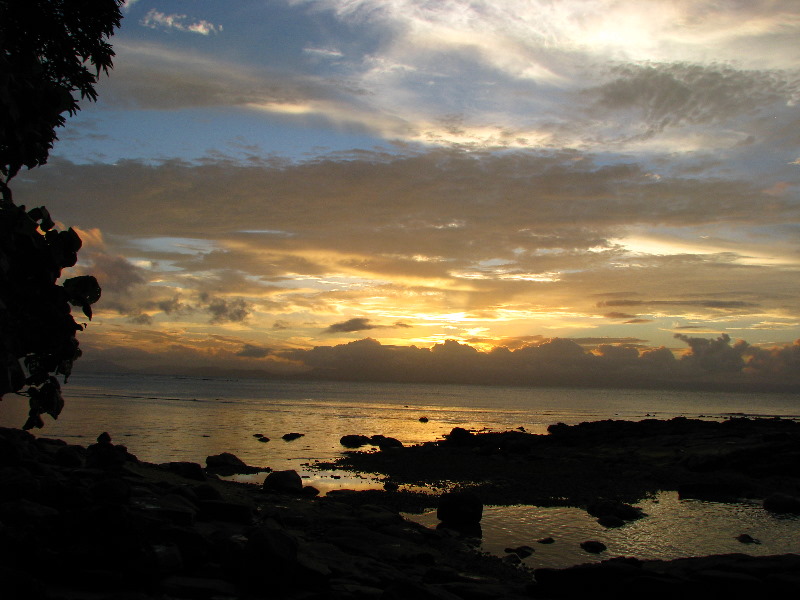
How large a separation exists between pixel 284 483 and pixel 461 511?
760cm

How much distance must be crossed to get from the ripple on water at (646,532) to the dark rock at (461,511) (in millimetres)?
429

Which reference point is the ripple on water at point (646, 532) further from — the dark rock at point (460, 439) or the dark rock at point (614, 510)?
the dark rock at point (460, 439)

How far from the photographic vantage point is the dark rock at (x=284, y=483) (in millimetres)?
22688

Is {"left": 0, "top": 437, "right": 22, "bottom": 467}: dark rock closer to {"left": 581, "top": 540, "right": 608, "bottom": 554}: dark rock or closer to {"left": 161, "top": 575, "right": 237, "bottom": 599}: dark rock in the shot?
{"left": 161, "top": 575, "right": 237, "bottom": 599}: dark rock

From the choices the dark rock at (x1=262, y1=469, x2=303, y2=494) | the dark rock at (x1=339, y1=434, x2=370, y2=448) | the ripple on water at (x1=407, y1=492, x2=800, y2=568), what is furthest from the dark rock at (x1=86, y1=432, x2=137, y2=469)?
the dark rock at (x1=339, y1=434, x2=370, y2=448)

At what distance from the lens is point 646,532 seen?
19.1 m

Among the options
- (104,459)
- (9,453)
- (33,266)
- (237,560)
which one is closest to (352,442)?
(104,459)

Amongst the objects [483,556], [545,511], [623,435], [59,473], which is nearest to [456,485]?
[545,511]

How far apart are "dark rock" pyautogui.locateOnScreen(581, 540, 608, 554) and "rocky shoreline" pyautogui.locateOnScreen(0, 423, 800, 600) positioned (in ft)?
9.59

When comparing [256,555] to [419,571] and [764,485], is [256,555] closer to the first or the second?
[419,571]

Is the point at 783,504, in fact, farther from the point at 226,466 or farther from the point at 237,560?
the point at 226,466

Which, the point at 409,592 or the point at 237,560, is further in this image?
the point at 237,560

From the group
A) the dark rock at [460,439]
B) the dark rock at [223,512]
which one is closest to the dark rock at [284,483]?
the dark rock at [223,512]

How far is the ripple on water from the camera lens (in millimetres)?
16625
